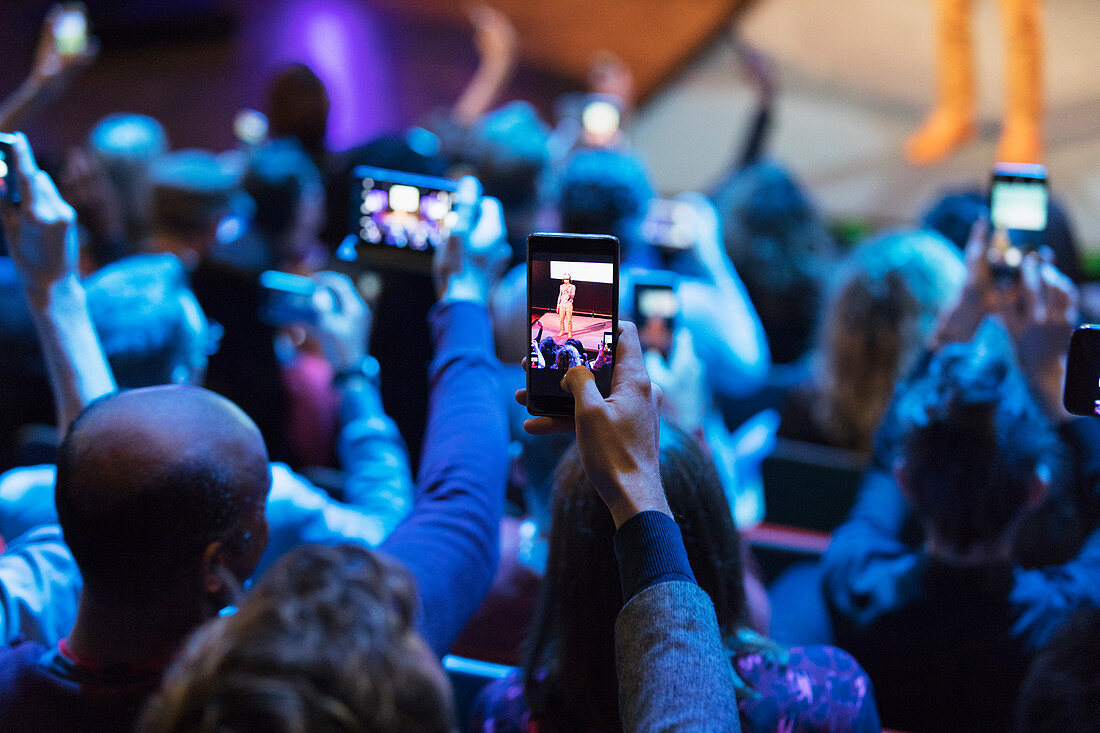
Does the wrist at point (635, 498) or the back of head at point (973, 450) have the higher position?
the wrist at point (635, 498)

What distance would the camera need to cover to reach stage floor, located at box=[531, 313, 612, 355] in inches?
42.6

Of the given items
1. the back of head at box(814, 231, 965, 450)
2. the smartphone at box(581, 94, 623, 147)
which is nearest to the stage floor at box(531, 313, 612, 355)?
the back of head at box(814, 231, 965, 450)

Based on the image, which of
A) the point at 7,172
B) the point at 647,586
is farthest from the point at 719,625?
the point at 7,172

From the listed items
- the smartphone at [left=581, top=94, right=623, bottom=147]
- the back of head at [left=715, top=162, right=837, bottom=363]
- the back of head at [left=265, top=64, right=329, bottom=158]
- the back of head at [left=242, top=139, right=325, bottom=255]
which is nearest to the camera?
the back of head at [left=242, top=139, right=325, bottom=255]

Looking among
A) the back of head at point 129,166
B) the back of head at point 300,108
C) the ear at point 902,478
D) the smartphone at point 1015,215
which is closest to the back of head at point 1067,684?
the ear at point 902,478

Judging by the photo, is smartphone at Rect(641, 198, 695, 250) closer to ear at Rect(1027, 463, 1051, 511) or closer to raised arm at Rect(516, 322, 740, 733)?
ear at Rect(1027, 463, 1051, 511)

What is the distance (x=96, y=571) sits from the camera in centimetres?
102

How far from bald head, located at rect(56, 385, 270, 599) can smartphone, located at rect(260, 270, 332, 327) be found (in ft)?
2.86

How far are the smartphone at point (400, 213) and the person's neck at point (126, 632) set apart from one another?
2.94ft

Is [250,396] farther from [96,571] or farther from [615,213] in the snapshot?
[96,571]

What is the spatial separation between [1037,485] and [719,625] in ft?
2.18

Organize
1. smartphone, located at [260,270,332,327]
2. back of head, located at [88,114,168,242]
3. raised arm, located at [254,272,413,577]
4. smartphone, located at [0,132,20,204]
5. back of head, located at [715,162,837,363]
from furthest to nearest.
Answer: back of head, located at [715,162,837,363], back of head, located at [88,114,168,242], smartphone, located at [260,270,332,327], raised arm, located at [254,272,413,577], smartphone, located at [0,132,20,204]

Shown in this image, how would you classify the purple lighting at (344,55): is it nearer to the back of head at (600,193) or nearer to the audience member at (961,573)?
the back of head at (600,193)

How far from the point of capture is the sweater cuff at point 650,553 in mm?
910
